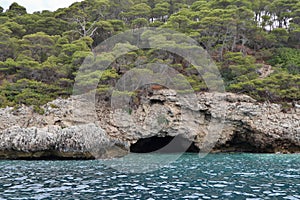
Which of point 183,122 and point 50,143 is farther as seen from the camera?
point 183,122

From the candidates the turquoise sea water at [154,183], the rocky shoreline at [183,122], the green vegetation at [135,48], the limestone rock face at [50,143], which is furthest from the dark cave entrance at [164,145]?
the turquoise sea water at [154,183]

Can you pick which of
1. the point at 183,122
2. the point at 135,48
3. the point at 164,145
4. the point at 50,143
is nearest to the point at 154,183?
the point at 50,143

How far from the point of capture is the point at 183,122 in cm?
2814

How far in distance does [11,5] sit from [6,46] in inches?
741

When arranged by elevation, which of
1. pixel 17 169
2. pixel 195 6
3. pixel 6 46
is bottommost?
pixel 17 169

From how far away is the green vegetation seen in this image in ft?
94.6

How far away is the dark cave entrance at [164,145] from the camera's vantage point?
29.3 meters

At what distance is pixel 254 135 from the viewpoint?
2767cm

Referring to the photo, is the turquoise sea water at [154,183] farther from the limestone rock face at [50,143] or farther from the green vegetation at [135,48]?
the green vegetation at [135,48]

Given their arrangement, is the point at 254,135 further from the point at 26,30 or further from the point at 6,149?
the point at 26,30

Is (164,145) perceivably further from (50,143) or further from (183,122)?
(50,143)

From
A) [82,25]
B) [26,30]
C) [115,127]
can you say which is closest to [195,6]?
[82,25]

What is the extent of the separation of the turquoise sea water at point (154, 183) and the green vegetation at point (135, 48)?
1227cm

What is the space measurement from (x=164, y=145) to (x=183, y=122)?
483cm
